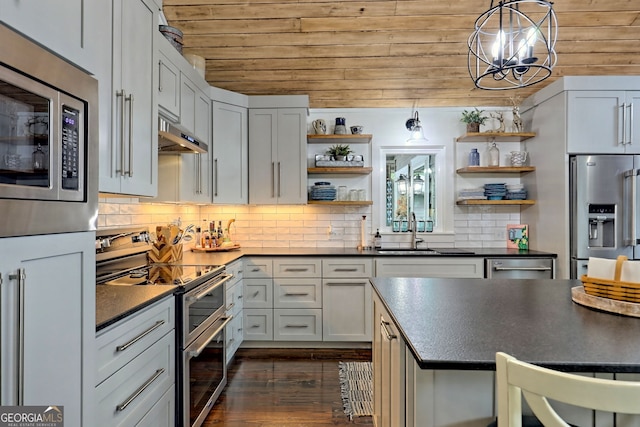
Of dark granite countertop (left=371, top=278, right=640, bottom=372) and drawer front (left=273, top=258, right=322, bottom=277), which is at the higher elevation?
dark granite countertop (left=371, top=278, right=640, bottom=372)

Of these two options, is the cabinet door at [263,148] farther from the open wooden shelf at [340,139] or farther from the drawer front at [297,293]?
the drawer front at [297,293]

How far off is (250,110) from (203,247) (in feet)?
4.69

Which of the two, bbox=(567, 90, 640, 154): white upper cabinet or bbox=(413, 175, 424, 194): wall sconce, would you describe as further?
bbox=(413, 175, 424, 194): wall sconce

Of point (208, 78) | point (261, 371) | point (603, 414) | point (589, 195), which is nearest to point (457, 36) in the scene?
point (589, 195)

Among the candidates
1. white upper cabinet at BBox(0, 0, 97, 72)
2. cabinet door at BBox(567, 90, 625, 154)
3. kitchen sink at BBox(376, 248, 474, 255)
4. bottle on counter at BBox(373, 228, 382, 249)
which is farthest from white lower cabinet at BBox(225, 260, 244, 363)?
cabinet door at BBox(567, 90, 625, 154)

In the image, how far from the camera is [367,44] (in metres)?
3.14

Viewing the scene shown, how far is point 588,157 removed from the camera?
3041mm

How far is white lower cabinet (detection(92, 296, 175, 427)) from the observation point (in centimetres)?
123

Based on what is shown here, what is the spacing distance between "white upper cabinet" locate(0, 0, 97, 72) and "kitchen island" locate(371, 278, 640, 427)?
1260 mm

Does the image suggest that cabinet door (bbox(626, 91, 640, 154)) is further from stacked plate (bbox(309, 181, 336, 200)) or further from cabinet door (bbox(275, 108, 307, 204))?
cabinet door (bbox(275, 108, 307, 204))

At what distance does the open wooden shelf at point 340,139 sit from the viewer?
12.0 ft

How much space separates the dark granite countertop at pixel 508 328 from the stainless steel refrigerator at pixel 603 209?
5.25 ft

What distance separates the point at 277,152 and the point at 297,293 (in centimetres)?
139

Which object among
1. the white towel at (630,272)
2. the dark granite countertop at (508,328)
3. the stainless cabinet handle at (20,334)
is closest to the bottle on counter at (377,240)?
the dark granite countertop at (508,328)
